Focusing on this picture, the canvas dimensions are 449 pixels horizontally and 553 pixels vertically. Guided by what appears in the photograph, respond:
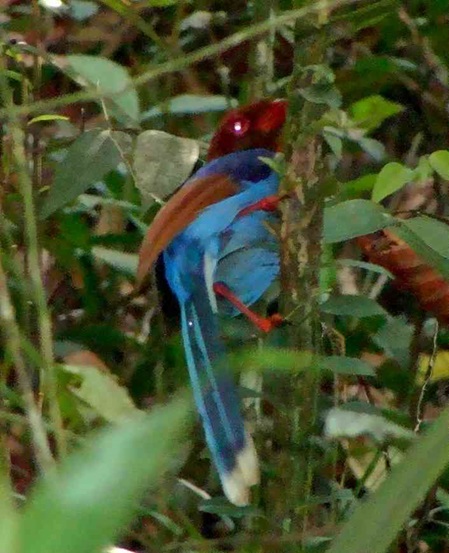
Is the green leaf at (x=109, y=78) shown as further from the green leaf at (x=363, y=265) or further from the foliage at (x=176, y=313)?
the green leaf at (x=363, y=265)

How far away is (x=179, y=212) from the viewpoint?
1.21 m

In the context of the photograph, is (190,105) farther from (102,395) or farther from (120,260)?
(102,395)

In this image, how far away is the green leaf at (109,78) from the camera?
1354mm

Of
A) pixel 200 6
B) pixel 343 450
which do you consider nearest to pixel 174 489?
pixel 343 450

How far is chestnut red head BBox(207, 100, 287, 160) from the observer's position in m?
1.47

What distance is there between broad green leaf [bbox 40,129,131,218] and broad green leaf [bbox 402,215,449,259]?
486 mm

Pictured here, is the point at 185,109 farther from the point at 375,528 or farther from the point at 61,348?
the point at 375,528

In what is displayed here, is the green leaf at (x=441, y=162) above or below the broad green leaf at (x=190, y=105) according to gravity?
below

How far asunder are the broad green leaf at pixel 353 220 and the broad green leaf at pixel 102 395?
0.41m

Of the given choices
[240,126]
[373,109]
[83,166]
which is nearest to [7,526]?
[83,166]

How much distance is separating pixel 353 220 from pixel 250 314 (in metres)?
0.29

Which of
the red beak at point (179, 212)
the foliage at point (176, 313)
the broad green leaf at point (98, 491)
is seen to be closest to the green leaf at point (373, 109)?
the foliage at point (176, 313)

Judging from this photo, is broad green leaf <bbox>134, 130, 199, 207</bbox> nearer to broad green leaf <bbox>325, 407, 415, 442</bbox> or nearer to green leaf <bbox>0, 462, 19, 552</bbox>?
broad green leaf <bbox>325, 407, 415, 442</bbox>

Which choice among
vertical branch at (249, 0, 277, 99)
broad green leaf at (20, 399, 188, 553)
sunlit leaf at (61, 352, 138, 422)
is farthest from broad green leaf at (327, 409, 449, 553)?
vertical branch at (249, 0, 277, 99)
